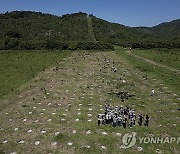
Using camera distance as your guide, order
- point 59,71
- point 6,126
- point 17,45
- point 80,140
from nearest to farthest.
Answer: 1. point 80,140
2. point 6,126
3. point 59,71
4. point 17,45

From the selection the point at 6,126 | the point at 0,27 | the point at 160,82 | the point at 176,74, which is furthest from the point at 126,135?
the point at 0,27

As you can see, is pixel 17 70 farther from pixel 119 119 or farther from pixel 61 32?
pixel 61 32

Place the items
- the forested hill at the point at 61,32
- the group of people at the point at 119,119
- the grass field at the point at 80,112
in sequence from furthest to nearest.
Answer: the forested hill at the point at 61,32 < the group of people at the point at 119,119 < the grass field at the point at 80,112

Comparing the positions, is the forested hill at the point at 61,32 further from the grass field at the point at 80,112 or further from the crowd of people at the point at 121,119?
the crowd of people at the point at 121,119

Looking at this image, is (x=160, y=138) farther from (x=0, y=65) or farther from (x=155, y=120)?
(x=0, y=65)

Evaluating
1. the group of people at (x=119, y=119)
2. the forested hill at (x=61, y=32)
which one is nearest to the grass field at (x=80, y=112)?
the group of people at (x=119, y=119)

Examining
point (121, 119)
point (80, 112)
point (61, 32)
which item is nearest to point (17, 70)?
point (80, 112)

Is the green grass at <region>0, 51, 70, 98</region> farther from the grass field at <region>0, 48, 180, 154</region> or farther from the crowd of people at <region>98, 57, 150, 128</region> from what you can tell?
the crowd of people at <region>98, 57, 150, 128</region>

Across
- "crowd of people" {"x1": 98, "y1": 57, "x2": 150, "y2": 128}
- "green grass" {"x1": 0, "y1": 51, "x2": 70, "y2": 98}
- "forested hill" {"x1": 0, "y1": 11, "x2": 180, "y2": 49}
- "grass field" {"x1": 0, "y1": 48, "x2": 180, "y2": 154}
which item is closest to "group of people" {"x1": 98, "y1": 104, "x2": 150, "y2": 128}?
"crowd of people" {"x1": 98, "y1": 57, "x2": 150, "y2": 128}
